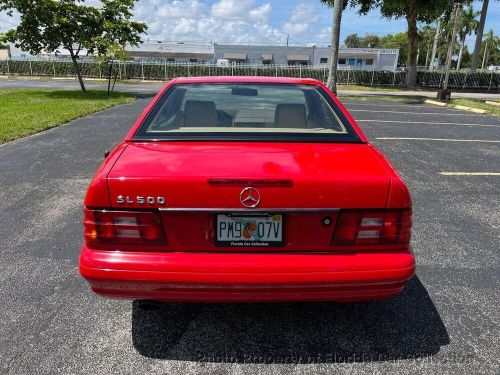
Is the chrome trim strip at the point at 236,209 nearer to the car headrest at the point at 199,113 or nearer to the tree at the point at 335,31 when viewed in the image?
the car headrest at the point at 199,113

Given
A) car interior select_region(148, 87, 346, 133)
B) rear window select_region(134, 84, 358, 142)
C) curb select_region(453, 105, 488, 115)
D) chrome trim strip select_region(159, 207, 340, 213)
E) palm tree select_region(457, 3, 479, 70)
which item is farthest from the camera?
palm tree select_region(457, 3, 479, 70)

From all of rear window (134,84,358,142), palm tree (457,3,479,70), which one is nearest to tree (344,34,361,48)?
palm tree (457,3,479,70)

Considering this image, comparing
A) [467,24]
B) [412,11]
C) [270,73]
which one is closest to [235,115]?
[412,11]

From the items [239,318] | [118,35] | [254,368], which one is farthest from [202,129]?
[118,35]

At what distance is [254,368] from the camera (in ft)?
7.64

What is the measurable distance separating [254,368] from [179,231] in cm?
90

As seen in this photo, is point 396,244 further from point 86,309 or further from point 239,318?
point 86,309

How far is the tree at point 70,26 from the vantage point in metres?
17.8

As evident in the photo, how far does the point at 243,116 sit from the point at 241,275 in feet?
6.31

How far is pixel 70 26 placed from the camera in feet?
61.1

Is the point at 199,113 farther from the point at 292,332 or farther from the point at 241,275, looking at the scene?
the point at 292,332

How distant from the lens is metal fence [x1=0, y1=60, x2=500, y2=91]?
36.4 meters

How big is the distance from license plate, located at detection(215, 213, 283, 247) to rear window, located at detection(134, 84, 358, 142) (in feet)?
2.36

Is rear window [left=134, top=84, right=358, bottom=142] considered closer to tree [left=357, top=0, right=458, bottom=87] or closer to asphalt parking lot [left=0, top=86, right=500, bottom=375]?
asphalt parking lot [left=0, top=86, right=500, bottom=375]
